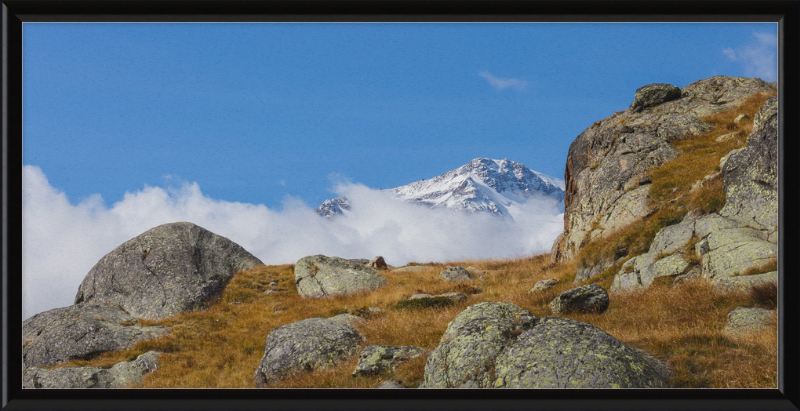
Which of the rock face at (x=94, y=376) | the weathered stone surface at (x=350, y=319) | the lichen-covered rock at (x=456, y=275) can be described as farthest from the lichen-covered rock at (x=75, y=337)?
the lichen-covered rock at (x=456, y=275)

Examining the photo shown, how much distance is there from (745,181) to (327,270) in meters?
25.1

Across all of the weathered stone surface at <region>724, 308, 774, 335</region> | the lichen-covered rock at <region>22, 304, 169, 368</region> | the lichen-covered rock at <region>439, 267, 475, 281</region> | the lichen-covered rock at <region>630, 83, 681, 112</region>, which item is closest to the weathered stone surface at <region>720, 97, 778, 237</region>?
the weathered stone surface at <region>724, 308, 774, 335</region>

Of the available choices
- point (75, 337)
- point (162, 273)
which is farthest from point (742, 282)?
point (162, 273)

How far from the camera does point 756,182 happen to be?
17.5 m

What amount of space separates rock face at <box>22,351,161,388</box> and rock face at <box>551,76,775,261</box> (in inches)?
957

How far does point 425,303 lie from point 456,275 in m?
10.6

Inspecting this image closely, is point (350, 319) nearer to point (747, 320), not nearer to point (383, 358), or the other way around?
point (383, 358)

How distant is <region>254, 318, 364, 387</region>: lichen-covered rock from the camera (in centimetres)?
1442

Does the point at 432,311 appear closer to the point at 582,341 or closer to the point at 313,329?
the point at 313,329

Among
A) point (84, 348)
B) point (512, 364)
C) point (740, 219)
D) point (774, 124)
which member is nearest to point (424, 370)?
point (512, 364)

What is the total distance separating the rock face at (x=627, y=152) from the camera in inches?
1117

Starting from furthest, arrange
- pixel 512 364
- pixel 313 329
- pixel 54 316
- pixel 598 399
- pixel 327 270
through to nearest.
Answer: pixel 327 270 → pixel 54 316 → pixel 313 329 → pixel 512 364 → pixel 598 399

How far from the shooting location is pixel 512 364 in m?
8.84

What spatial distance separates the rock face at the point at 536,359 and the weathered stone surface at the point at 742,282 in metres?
5.77
